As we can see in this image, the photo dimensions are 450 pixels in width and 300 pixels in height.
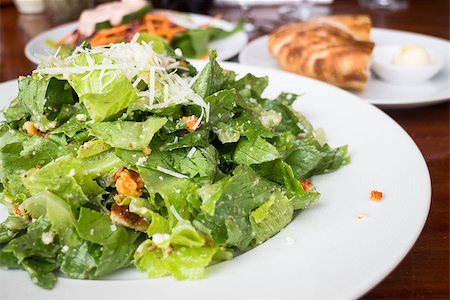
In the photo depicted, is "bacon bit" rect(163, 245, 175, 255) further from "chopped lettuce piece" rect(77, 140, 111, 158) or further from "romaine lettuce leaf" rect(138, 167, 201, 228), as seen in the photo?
"chopped lettuce piece" rect(77, 140, 111, 158)

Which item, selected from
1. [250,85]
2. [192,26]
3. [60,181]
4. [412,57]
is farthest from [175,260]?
[192,26]

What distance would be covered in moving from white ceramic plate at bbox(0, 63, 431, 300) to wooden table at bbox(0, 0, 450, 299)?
0.18m

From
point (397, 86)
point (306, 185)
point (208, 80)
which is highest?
point (208, 80)

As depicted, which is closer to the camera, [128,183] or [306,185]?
[128,183]

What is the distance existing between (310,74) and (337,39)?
225 mm

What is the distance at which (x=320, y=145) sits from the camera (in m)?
1.73

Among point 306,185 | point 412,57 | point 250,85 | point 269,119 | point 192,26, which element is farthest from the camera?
point 192,26

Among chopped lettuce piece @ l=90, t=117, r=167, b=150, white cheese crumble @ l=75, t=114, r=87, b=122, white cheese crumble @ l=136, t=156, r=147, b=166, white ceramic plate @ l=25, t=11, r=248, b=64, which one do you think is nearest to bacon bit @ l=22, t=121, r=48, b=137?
white cheese crumble @ l=75, t=114, r=87, b=122

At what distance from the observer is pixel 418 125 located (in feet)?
7.32

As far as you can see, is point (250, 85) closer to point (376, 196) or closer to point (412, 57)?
point (376, 196)

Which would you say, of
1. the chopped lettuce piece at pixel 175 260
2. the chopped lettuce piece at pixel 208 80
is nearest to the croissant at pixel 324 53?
the chopped lettuce piece at pixel 208 80

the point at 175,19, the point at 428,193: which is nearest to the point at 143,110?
the point at 428,193

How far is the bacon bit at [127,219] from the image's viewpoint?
1.35 metres

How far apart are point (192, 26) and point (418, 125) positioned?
143 centimetres
